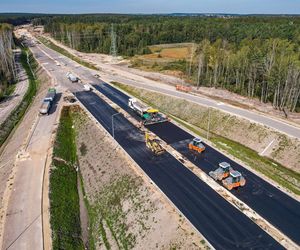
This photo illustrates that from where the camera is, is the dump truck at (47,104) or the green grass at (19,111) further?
the green grass at (19,111)

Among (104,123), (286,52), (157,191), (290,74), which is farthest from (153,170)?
(286,52)

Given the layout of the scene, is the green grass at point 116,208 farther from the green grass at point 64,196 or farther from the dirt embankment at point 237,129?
the dirt embankment at point 237,129

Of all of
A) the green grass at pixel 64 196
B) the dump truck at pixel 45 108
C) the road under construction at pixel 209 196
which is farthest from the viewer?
the dump truck at pixel 45 108

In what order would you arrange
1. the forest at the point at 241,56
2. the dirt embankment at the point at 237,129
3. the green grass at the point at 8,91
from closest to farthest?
the dirt embankment at the point at 237,129 < the forest at the point at 241,56 < the green grass at the point at 8,91

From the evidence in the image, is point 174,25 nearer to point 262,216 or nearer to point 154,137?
point 154,137

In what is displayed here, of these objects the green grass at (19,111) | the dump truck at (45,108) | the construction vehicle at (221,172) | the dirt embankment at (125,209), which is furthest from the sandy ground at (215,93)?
the dump truck at (45,108)

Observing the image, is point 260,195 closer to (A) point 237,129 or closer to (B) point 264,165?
(B) point 264,165

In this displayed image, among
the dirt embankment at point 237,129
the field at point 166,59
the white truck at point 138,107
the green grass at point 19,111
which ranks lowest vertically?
the green grass at point 19,111
